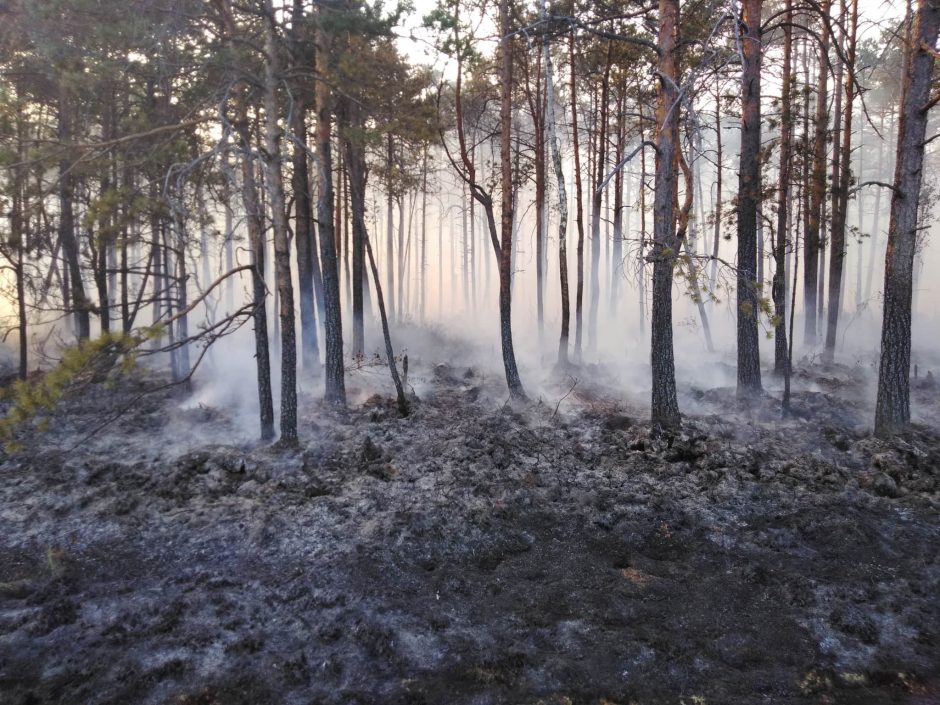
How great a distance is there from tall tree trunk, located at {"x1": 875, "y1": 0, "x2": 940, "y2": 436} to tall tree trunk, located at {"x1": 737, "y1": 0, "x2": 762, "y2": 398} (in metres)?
2.18

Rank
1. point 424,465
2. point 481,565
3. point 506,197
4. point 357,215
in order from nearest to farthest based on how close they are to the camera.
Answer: point 481,565, point 424,465, point 506,197, point 357,215

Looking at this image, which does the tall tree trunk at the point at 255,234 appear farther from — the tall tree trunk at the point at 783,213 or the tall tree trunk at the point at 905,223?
the tall tree trunk at the point at 783,213

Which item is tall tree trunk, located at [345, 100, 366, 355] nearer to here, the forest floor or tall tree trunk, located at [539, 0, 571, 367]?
tall tree trunk, located at [539, 0, 571, 367]

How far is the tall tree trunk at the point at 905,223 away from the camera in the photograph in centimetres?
796

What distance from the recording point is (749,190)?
419 inches

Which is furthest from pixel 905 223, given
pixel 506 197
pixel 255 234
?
pixel 255 234

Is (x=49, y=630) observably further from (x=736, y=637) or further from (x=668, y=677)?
(x=736, y=637)

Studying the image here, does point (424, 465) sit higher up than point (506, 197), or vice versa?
Result: point (506, 197)

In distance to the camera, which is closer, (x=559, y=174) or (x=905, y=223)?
(x=905, y=223)

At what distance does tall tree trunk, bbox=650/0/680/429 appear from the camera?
8.38 metres

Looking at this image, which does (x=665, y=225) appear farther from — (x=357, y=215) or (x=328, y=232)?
(x=357, y=215)

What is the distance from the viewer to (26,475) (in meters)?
8.41

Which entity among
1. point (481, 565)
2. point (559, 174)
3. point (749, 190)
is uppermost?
point (559, 174)

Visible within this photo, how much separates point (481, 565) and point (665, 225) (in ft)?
20.2
